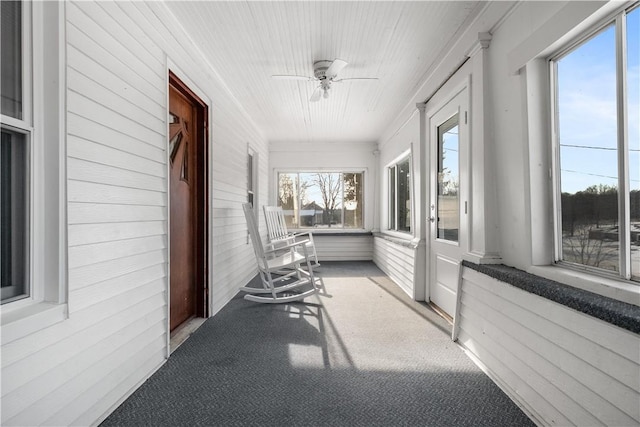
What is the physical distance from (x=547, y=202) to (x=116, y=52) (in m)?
2.47

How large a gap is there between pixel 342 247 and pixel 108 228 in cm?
515

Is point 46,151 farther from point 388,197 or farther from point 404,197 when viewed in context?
point 388,197

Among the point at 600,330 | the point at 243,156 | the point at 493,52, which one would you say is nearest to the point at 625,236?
the point at 600,330

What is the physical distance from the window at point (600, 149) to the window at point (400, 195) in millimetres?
2636

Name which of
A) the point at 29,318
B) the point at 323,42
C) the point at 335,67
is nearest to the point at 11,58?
the point at 29,318

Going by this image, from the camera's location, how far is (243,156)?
4383 millimetres

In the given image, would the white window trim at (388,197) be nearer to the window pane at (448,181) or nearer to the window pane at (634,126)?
the window pane at (448,181)

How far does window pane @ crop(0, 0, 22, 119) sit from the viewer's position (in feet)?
3.73

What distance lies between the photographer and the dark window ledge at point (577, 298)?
109 centimetres

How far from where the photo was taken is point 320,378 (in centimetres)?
189

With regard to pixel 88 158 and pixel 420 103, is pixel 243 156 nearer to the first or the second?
pixel 420 103

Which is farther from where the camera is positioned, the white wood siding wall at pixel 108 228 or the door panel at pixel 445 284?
the door panel at pixel 445 284

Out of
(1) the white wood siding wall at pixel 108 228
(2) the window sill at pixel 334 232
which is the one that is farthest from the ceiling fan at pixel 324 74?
(2) the window sill at pixel 334 232

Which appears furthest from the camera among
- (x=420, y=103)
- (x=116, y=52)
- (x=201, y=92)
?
(x=420, y=103)
